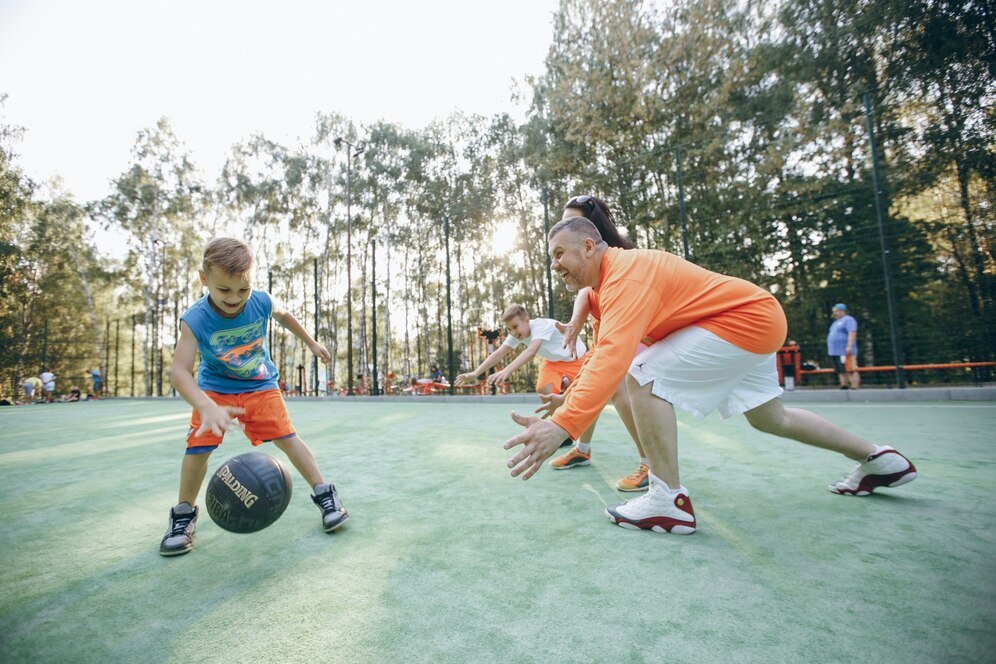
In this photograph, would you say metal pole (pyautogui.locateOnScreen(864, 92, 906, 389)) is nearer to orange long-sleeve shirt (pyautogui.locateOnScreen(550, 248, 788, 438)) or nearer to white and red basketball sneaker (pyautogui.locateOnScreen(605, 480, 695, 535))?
orange long-sleeve shirt (pyautogui.locateOnScreen(550, 248, 788, 438))

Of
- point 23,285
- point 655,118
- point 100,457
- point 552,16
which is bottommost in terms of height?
point 100,457

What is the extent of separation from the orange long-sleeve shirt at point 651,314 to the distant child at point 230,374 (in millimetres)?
1544

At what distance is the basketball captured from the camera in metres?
2.03

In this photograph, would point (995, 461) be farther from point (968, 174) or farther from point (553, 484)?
point (968, 174)

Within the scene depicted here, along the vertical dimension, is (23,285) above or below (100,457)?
above

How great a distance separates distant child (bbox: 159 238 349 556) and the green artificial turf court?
162 millimetres

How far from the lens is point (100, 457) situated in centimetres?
471

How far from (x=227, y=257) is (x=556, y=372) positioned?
10.3ft

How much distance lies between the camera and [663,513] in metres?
2.21

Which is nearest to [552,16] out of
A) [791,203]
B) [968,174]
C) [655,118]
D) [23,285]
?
[655,118]

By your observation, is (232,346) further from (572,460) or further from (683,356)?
(572,460)

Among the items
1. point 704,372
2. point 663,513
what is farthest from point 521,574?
point 704,372

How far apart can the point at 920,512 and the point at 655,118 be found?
1653cm

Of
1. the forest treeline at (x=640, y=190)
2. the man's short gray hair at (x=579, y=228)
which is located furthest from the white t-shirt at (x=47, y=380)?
the man's short gray hair at (x=579, y=228)
